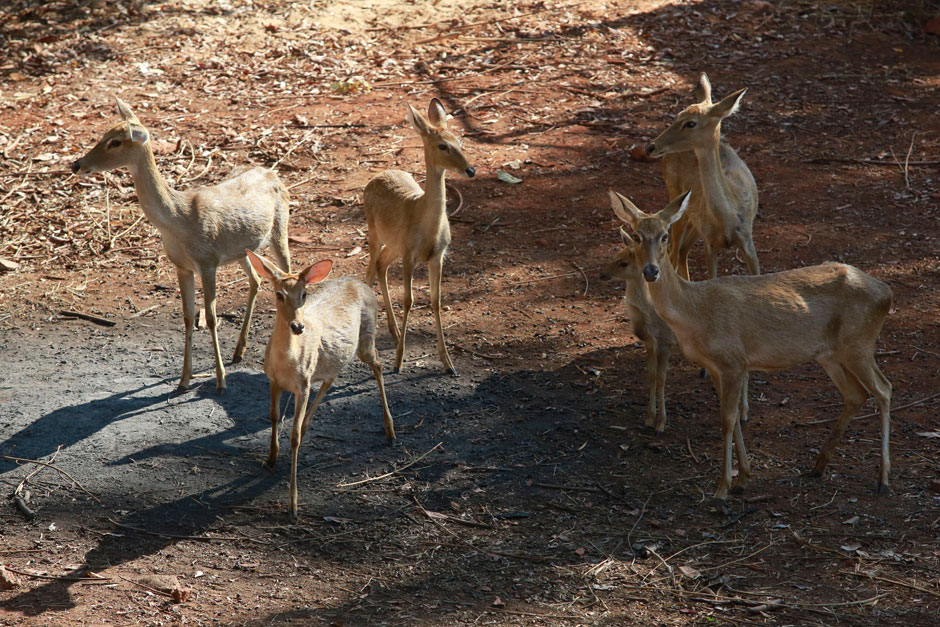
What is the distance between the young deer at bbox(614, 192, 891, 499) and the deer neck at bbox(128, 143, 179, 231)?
3.68 metres

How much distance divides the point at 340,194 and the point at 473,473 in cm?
569

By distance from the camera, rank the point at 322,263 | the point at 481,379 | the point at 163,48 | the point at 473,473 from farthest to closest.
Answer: the point at 163,48 → the point at 481,379 → the point at 473,473 → the point at 322,263

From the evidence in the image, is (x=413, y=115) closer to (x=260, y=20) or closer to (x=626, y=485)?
(x=626, y=485)

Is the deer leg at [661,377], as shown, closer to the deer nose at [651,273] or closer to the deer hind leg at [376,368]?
the deer nose at [651,273]

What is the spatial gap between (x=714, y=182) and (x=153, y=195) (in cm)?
458

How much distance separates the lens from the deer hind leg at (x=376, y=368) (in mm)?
7039

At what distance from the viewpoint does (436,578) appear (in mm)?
5547

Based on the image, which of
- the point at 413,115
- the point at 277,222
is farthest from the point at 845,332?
the point at 277,222

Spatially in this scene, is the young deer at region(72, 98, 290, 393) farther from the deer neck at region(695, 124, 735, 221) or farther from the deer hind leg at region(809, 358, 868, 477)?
the deer hind leg at region(809, 358, 868, 477)

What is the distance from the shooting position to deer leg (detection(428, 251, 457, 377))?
8.09 m

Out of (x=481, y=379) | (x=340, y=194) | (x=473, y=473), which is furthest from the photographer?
(x=340, y=194)

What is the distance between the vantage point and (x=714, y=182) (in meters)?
8.05

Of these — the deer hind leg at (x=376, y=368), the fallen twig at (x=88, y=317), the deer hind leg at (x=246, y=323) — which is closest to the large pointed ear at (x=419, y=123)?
the deer hind leg at (x=246, y=323)

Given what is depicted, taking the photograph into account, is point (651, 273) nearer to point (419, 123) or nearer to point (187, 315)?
point (419, 123)
